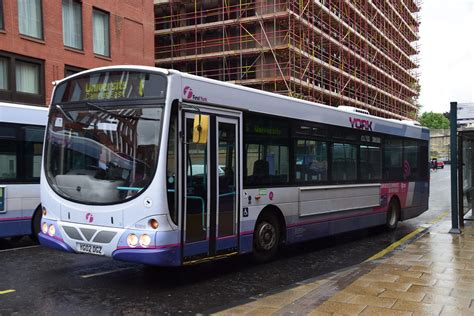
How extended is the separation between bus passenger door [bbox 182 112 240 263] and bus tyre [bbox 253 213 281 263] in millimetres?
700

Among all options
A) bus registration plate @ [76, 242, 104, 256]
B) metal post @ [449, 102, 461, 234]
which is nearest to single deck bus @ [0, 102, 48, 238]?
bus registration plate @ [76, 242, 104, 256]

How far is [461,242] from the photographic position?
31.8 feet

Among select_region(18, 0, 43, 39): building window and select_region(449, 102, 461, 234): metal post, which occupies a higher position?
select_region(18, 0, 43, 39): building window

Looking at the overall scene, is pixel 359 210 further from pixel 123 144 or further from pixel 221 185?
pixel 123 144

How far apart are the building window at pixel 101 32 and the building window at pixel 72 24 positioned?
1.04 meters

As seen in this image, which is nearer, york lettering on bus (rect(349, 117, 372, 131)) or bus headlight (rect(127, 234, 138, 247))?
bus headlight (rect(127, 234, 138, 247))

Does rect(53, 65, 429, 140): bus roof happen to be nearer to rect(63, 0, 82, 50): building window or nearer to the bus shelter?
the bus shelter

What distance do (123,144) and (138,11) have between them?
23626 millimetres

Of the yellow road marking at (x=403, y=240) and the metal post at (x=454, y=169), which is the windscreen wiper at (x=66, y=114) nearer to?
the yellow road marking at (x=403, y=240)

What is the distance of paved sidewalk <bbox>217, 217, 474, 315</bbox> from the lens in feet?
17.4

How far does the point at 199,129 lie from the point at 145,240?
1.64 meters

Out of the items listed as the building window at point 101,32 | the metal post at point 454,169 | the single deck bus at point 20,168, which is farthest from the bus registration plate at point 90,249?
the building window at point 101,32

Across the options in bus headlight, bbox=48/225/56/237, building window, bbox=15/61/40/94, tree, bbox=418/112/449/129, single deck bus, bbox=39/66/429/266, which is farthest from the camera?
tree, bbox=418/112/449/129

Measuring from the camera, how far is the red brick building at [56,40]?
21578 millimetres
